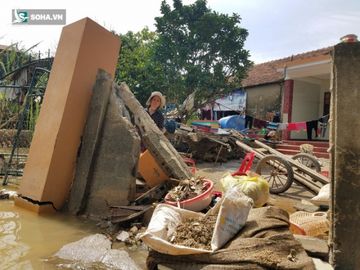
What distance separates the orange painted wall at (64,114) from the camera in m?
4.88

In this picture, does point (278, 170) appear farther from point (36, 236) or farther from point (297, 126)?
point (297, 126)

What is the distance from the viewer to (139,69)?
49.4ft

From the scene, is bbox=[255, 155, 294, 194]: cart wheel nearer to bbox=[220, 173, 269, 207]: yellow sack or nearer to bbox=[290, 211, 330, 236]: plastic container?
bbox=[220, 173, 269, 207]: yellow sack

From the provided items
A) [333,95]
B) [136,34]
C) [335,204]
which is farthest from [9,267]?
[136,34]

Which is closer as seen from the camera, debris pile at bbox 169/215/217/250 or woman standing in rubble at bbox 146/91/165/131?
debris pile at bbox 169/215/217/250

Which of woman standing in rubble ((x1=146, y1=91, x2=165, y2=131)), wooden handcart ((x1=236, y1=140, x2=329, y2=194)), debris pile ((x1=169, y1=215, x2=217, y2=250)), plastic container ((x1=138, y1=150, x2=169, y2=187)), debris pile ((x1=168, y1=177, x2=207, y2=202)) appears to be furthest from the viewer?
wooden handcart ((x1=236, y1=140, x2=329, y2=194))

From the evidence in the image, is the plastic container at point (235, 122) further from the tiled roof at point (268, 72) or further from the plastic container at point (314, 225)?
the plastic container at point (314, 225)

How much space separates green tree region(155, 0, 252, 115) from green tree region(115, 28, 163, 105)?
15.0 inches

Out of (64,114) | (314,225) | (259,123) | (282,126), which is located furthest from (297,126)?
(64,114)

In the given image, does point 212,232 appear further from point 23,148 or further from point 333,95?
point 23,148

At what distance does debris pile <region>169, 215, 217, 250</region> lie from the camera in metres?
2.63

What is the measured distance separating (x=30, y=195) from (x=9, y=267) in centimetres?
218

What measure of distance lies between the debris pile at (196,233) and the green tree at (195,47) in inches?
445

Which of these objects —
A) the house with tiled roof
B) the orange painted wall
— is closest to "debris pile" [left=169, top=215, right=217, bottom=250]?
the orange painted wall
